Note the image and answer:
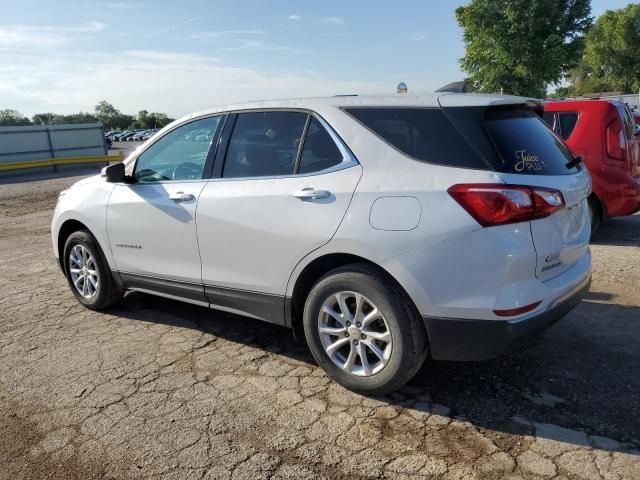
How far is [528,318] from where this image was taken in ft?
9.43

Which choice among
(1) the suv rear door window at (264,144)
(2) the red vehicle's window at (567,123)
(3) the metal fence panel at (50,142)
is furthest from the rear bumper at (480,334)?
(3) the metal fence panel at (50,142)

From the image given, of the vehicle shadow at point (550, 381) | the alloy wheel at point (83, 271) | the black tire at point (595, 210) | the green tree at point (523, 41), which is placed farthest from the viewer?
the green tree at point (523, 41)

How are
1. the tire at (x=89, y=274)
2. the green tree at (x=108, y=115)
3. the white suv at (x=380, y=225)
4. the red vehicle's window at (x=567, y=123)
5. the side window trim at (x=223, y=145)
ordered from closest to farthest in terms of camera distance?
the white suv at (x=380, y=225), the side window trim at (x=223, y=145), the tire at (x=89, y=274), the red vehicle's window at (x=567, y=123), the green tree at (x=108, y=115)

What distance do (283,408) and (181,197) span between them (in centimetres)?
170

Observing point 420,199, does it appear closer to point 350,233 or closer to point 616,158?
point 350,233

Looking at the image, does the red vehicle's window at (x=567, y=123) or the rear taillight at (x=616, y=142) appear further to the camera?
the red vehicle's window at (x=567, y=123)

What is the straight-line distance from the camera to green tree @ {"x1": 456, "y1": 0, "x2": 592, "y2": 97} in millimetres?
35094

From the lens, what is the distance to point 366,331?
125 inches

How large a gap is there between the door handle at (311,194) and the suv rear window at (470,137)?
471mm

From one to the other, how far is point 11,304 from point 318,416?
12.4 ft

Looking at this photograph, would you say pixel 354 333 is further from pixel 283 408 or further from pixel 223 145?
pixel 223 145

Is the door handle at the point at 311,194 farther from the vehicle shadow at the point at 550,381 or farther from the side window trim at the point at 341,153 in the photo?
the vehicle shadow at the point at 550,381

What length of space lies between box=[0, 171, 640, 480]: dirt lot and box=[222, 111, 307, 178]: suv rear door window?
1341 millimetres

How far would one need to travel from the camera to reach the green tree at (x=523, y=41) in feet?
115
